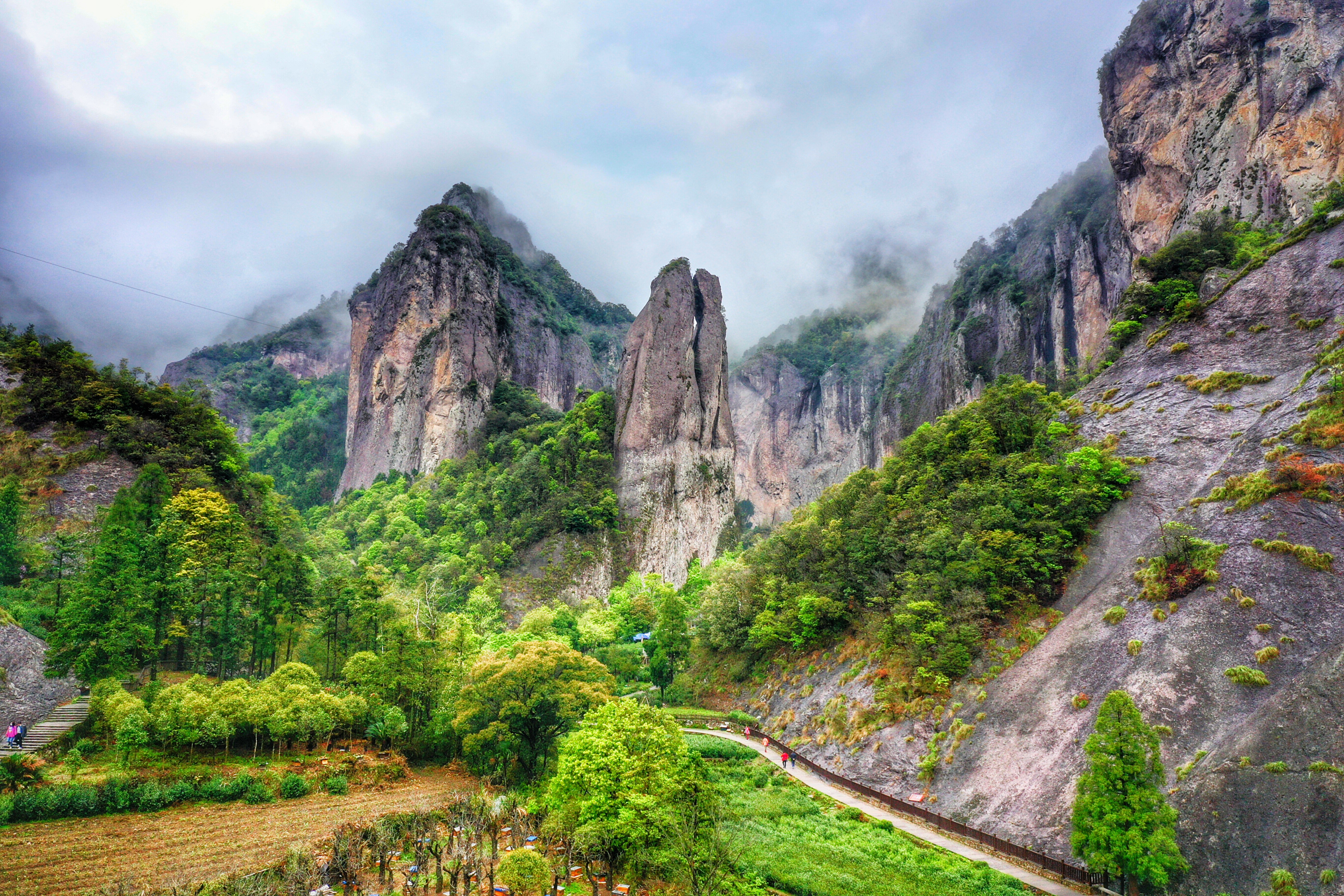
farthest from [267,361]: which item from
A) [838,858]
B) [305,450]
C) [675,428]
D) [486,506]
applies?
[838,858]

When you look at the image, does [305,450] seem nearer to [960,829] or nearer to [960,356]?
[960,356]

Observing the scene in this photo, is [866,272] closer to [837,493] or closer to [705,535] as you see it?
[705,535]

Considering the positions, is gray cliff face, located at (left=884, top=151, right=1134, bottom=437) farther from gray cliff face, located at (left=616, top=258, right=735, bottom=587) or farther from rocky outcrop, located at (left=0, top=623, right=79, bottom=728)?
rocky outcrop, located at (left=0, top=623, right=79, bottom=728)

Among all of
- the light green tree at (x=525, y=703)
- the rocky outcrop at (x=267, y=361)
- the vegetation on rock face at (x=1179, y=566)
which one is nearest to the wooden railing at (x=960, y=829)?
the light green tree at (x=525, y=703)

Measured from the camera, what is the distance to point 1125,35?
64500 millimetres

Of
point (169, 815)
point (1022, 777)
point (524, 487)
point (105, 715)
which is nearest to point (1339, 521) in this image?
point (1022, 777)

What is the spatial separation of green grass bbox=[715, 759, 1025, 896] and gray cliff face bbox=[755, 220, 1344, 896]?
3126 millimetres

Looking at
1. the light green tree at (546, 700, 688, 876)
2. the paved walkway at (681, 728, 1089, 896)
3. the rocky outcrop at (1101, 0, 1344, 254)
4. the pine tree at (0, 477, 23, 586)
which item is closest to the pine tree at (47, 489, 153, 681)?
the pine tree at (0, 477, 23, 586)

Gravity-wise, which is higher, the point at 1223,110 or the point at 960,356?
the point at 1223,110

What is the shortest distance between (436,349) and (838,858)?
7284cm

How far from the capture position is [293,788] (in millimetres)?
24547

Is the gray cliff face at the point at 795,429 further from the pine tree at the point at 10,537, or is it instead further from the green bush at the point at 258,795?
the green bush at the point at 258,795

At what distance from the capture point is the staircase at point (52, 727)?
23484 mm

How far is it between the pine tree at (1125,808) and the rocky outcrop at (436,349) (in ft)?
230
